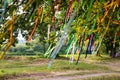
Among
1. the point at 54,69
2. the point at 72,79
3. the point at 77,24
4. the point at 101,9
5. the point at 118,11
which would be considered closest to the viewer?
the point at 101,9

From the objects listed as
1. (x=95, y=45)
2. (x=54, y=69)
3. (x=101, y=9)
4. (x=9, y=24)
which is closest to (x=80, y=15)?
(x=95, y=45)

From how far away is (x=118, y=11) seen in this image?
1.89m

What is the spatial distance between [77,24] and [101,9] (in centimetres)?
37

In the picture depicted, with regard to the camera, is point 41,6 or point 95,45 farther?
point 95,45

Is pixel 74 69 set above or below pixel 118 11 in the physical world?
below

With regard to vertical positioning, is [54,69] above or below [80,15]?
below

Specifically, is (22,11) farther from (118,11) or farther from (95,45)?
(95,45)

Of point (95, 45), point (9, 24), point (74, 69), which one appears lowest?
point (74, 69)

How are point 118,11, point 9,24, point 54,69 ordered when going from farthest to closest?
1. point 54,69
2. point 118,11
3. point 9,24

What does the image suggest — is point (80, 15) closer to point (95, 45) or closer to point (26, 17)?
point (95, 45)

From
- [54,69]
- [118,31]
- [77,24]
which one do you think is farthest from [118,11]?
[54,69]

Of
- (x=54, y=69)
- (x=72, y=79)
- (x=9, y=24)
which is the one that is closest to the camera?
(x=9, y=24)

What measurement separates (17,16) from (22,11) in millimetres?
27

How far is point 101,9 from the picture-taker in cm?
176
